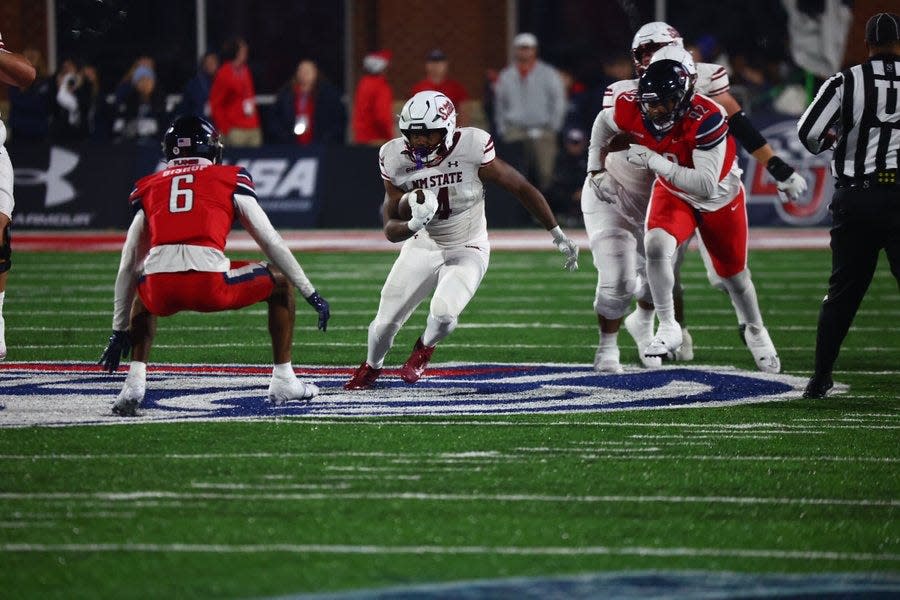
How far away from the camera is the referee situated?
25.4 feet

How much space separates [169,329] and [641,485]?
5707mm

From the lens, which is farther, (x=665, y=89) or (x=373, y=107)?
(x=373, y=107)

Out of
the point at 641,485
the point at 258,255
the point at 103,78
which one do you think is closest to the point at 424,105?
the point at 641,485

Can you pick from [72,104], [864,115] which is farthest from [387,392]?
[72,104]

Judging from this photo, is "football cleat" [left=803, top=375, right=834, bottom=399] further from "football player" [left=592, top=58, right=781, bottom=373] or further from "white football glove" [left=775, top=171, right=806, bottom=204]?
"white football glove" [left=775, top=171, right=806, bottom=204]

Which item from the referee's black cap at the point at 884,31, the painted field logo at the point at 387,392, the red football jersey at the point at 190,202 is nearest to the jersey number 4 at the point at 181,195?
the red football jersey at the point at 190,202

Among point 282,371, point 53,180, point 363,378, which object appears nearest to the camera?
point 282,371

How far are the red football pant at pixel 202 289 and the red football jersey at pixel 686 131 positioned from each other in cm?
247

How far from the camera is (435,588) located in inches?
183

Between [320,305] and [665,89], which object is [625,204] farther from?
[320,305]

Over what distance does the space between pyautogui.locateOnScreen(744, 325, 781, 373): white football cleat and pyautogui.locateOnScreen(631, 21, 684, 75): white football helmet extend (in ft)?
5.10

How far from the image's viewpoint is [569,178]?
63.9 ft

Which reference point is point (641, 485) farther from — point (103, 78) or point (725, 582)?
point (103, 78)

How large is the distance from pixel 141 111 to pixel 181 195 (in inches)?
506
